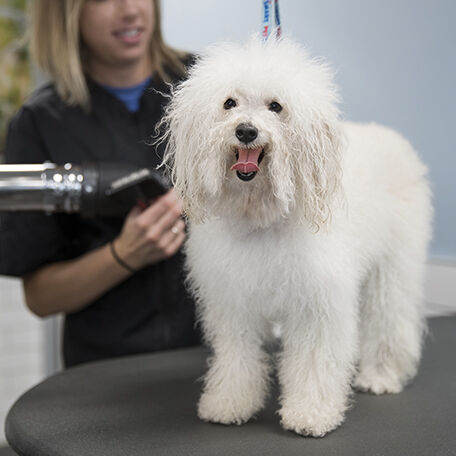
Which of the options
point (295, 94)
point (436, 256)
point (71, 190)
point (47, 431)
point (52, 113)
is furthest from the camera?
point (52, 113)

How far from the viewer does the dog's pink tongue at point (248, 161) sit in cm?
77

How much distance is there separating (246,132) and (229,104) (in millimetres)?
78

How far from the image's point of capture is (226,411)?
2.95ft

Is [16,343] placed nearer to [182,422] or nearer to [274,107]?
[182,422]

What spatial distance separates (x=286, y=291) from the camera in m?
0.85

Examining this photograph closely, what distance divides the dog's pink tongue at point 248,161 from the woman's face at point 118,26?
2.35 feet

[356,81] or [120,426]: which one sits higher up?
[356,81]

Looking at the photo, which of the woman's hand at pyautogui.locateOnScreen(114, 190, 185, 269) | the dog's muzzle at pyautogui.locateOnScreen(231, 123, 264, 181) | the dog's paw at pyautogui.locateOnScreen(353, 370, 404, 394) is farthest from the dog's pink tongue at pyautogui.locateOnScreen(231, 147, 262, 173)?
the woman's hand at pyautogui.locateOnScreen(114, 190, 185, 269)

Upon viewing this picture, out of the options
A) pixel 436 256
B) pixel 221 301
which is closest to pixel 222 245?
pixel 221 301

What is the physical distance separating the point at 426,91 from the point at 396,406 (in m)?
0.45

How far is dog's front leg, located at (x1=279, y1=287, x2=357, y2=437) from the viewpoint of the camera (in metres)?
0.86

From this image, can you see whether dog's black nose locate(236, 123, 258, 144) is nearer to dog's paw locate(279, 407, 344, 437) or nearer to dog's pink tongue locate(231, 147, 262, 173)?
dog's pink tongue locate(231, 147, 262, 173)

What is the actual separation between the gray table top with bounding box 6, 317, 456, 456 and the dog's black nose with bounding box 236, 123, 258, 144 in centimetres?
36

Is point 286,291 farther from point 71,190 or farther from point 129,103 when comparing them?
point 129,103
